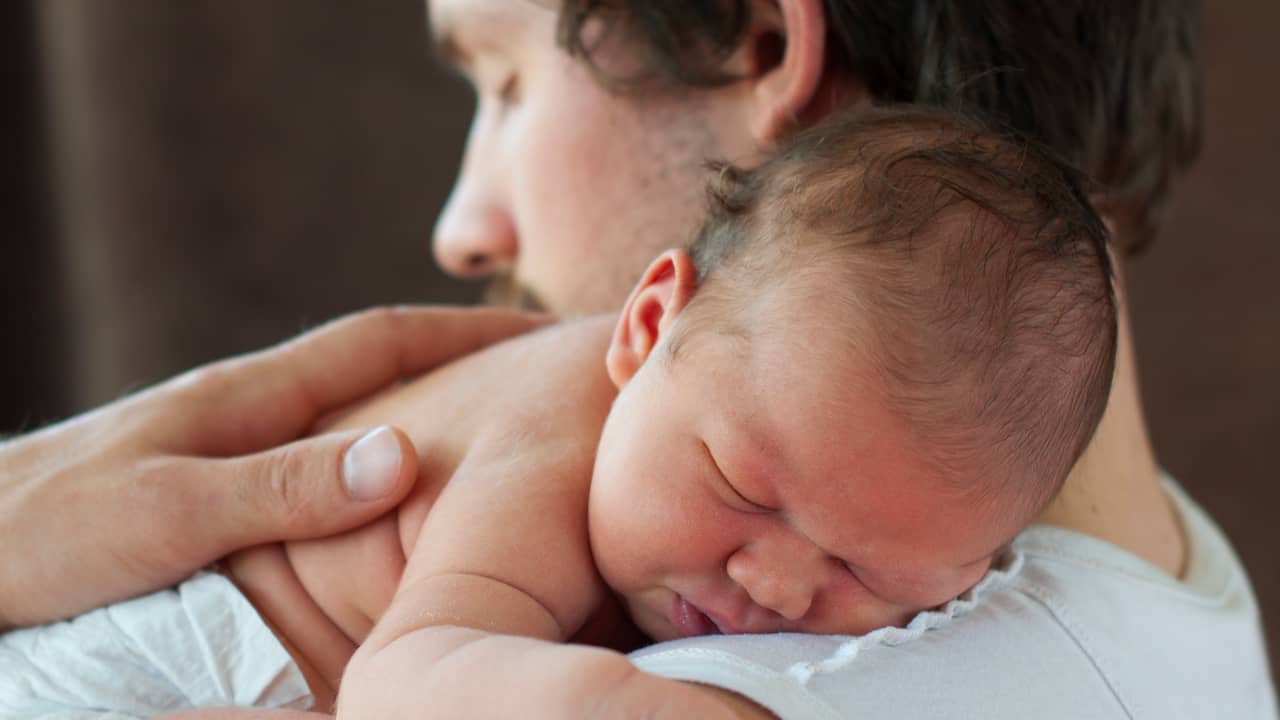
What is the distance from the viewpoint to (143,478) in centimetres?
92

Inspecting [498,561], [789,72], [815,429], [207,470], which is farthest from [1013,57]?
[207,470]

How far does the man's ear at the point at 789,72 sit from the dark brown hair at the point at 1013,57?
0.04ft

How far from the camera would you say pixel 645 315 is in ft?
2.74

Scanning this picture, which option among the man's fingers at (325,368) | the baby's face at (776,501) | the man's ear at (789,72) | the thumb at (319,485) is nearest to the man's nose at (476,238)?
the man's fingers at (325,368)

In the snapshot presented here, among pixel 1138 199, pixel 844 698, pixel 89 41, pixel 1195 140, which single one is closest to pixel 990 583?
pixel 844 698

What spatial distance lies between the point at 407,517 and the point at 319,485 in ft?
0.22

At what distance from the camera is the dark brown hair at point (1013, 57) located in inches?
39.6

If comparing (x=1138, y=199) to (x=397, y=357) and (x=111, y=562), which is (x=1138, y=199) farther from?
(x=111, y=562)

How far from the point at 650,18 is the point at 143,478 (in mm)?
595

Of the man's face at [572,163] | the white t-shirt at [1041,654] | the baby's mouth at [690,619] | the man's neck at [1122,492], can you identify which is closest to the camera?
the white t-shirt at [1041,654]

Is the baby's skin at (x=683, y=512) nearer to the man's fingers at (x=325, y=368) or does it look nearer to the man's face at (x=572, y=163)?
the man's fingers at (x=325, y=368)

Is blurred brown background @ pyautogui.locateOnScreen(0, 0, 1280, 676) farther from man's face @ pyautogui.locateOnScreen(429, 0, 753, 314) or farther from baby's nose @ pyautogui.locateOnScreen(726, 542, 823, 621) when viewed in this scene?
baby's nose @ pyautogui.locateOnScreen(726, 542, 823, 621)

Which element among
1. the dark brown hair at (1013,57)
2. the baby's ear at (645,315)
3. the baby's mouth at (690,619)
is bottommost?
the baby's mouth at (690,619)

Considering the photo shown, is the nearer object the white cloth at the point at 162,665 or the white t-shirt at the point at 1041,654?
the white t-shirt at the point at 1041,654
